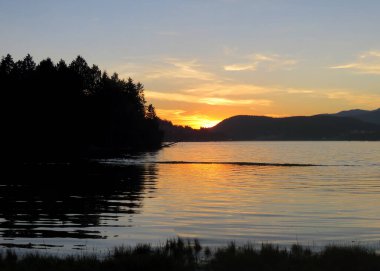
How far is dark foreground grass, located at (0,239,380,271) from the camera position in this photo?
14766 millimetres

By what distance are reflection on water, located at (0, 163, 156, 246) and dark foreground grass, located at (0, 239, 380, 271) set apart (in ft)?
21.5

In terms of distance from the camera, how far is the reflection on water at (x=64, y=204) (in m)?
24.1

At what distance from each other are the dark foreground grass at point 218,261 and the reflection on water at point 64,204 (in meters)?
6.56

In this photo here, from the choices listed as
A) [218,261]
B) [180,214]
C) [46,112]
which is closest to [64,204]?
[180,214]

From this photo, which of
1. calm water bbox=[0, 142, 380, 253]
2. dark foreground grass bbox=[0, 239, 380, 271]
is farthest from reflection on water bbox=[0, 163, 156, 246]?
dark foreground grass bbox=[0, 239, 380, 271]

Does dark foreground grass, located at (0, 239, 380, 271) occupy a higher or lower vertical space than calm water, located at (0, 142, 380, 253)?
higher

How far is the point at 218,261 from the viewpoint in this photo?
51.8 ft

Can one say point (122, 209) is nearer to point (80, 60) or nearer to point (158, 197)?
point (158, 197)

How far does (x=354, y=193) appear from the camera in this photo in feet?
146

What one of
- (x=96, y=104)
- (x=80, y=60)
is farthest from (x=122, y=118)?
(x=96, y=104)

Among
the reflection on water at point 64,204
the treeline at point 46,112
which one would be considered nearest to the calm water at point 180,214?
the reflection on water at point 64,204

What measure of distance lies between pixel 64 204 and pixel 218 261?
64.9 ft

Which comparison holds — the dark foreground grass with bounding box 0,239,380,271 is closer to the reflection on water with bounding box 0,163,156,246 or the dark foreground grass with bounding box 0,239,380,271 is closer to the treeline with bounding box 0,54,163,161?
the reflection on water with bounding box 0,163,156,246

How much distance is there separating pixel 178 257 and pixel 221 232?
8135mm
